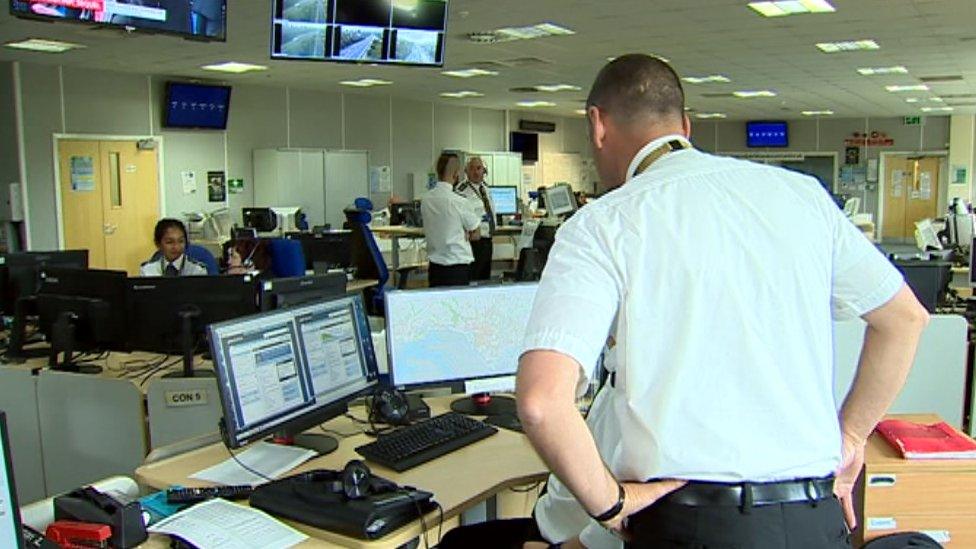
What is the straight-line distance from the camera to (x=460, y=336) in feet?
9.68

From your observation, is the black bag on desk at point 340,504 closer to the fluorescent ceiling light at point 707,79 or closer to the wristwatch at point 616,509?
the wristwatch at point 616,509

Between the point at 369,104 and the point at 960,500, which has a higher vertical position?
the point at 369,104

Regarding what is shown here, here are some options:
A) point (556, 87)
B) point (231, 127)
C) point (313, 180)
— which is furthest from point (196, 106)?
point (556, 87)

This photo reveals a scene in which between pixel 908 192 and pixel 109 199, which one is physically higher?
pixel 109 199

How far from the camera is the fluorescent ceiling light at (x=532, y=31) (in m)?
7.83

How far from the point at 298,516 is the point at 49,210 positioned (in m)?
9.11

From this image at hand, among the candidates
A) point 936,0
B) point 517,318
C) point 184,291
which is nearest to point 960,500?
point 517,318

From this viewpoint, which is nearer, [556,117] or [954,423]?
[954,423]

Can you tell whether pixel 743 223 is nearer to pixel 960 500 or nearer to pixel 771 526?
pixel 771 526

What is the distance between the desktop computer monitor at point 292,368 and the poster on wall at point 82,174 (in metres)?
8.59

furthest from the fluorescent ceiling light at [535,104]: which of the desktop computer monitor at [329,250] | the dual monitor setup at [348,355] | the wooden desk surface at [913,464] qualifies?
the wooden desk surface at [913,464]

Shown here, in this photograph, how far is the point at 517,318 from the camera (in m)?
3.03

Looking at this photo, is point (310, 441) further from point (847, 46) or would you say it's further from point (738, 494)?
point (847, 46)

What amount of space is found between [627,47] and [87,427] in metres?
6.74
